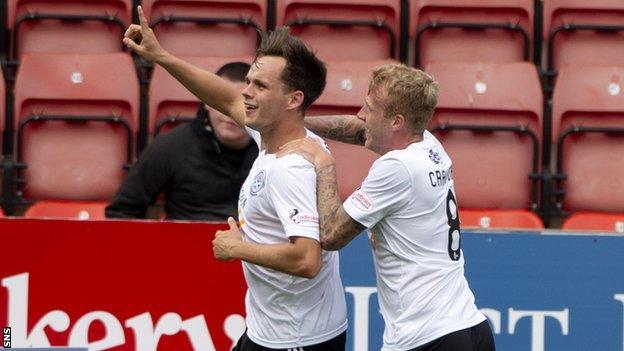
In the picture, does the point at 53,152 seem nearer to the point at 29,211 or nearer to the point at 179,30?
the point at 29,211

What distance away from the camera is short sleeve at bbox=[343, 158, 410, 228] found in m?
4.34

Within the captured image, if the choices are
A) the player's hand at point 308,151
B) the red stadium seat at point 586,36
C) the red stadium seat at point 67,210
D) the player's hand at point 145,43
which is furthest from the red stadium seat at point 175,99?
the player's hand at point 308,151

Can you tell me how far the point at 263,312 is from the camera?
4633 millimetres

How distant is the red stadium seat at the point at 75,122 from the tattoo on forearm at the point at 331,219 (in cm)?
278

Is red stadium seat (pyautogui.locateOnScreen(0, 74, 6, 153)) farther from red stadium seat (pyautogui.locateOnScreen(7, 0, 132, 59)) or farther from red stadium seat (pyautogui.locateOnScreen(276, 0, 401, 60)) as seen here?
red stadium seat (pyautogui.locateOnScreen(276, 0, 401, 60))

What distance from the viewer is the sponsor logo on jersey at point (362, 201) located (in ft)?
14.3

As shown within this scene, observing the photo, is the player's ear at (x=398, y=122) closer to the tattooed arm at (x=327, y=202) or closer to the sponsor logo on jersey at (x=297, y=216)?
the tattooed arm at (x=327, y=202)

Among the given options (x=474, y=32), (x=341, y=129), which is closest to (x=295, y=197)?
(x=341, y=129)

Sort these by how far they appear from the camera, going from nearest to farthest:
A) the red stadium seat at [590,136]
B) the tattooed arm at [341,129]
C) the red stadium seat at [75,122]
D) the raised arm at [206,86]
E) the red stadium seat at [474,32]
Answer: the raised arm at [206,86] < the tattooed arm at [341,129] < the red stadium seat at [75,122] < the red stadium seat at [590,136] < the red stadium seat at [474,32]

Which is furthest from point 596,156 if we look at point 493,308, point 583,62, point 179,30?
point 179,30

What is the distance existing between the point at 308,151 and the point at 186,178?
1.83 m

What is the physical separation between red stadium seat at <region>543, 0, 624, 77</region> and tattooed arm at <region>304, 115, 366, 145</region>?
3.04m

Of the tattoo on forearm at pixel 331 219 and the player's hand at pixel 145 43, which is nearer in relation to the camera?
the tattoo on forearm at pixel 331 219

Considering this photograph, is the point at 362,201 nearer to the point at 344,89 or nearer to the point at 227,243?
the point at 227,243
